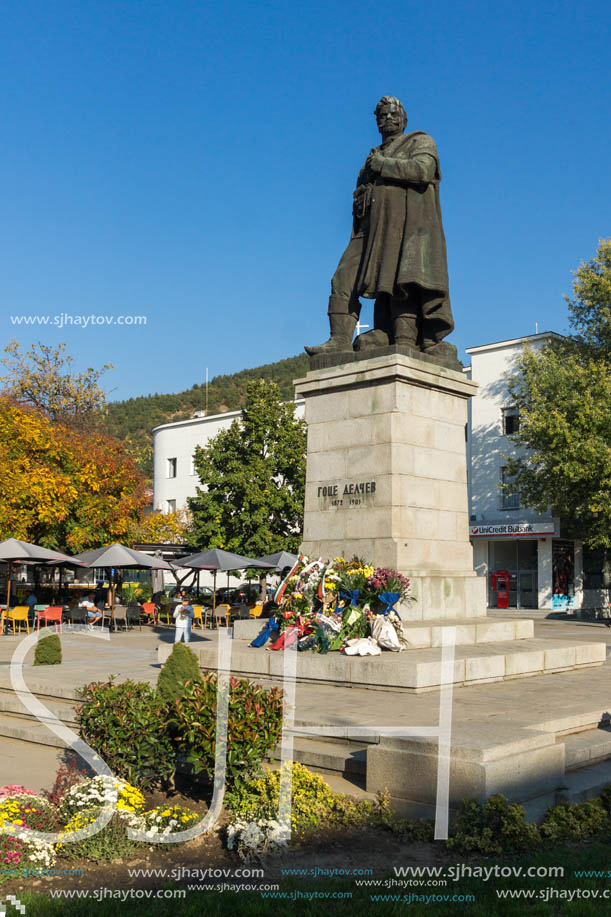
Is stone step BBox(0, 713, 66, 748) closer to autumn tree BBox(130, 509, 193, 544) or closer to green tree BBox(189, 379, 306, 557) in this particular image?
green tree BBox(189, 379, 306, 557)

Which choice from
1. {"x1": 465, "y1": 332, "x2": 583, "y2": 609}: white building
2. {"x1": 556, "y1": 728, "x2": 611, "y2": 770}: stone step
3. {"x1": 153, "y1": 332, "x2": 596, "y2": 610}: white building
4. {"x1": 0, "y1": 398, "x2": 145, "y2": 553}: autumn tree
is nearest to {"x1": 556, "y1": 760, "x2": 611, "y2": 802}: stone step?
{"x1": 556, "y1": 728, "x2": 611, "y2": 770}: stone step

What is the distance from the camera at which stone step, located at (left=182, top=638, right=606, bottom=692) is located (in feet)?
32.1

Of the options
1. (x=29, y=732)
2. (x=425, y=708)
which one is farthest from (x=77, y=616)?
(x=425, y=708)

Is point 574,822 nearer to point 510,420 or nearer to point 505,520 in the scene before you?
point 505,520

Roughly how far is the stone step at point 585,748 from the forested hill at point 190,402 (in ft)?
319

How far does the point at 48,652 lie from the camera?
48.0ft

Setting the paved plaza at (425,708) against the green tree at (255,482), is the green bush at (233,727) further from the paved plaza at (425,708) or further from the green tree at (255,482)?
the green tree at (255,482)

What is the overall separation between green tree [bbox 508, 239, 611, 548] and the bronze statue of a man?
22020mm

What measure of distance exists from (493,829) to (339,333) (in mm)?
10315

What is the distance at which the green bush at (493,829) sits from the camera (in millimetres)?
5539

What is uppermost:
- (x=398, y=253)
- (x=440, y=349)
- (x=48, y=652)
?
(x=398, y=253)

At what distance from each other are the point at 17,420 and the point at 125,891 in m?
30.0

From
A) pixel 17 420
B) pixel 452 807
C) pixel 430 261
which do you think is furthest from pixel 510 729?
pixel 17 420

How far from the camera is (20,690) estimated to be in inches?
456
